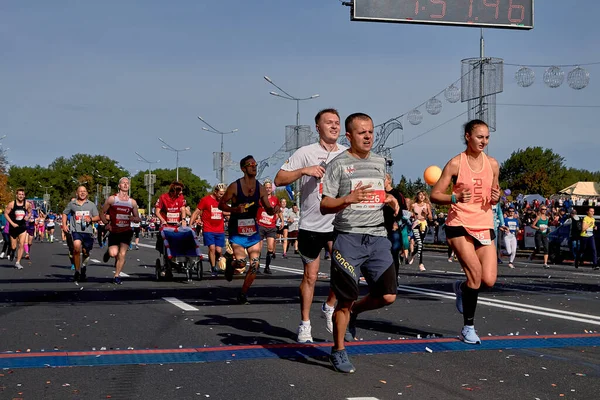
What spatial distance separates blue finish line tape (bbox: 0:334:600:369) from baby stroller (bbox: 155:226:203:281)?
28.4ft

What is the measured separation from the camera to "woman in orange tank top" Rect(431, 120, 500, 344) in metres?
7.38

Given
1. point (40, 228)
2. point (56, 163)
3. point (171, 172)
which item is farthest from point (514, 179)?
point (56, 163)

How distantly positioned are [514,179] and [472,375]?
10283cm

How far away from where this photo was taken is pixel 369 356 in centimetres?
670

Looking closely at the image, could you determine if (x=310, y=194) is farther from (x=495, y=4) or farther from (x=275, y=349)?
(x=495, y=4)

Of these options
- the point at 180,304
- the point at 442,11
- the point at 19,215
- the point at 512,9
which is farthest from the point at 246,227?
the point at 19,215

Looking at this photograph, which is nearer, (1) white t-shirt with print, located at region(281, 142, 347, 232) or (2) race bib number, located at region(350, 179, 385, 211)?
(2) race bib number, located at region(350, 179, 385, 211)

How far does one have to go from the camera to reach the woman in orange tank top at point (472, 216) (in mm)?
7375

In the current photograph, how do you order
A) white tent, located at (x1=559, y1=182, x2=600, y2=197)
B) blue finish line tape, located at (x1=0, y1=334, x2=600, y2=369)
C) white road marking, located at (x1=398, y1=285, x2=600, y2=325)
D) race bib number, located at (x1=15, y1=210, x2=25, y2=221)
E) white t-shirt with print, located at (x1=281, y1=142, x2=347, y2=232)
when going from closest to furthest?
blue finish line tape, located at (x1=0, y1=334, x2=600, y2=369) → white t-shirt with print, located at (x1=281, y1=142, x2=347, y2=232) → white road marking, located at (x1=398, y1=285, x2=600, y2=325) → race bib number, located at (x1=15, y1=210, x2=25, y2=221) → white tent, located at (x1=559, y1=182, x2=600, y2=197)

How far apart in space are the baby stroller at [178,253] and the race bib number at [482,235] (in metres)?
9.07

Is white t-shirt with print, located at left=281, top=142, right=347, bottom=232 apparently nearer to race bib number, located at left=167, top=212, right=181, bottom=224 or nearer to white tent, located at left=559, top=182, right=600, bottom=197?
race bib number, located at left=167, top=212, right=181, bottom=224

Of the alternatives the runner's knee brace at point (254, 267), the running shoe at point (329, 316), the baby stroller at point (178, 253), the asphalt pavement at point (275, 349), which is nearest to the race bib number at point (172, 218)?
the baby stroller at point (178, 253)

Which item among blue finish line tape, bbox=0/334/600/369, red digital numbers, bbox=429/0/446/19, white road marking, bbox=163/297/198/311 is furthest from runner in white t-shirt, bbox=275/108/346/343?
red digital numbers, bbox=429/0/446/19

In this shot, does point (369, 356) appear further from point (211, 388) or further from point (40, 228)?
point (40, 228)
